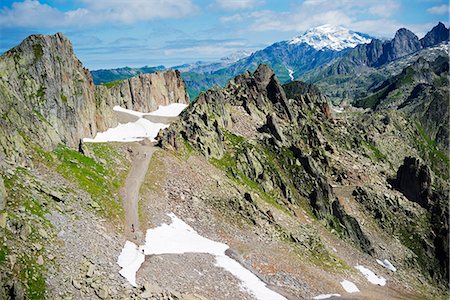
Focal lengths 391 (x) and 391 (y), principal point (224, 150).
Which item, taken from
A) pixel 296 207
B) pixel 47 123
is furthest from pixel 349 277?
pixel 47 123

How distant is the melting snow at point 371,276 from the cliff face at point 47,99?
56172 millimetres

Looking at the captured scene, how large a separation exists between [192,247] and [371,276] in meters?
37.4

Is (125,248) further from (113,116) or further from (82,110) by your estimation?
(113,116)

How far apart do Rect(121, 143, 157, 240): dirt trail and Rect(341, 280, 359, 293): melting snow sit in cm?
3176

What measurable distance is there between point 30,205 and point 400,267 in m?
76.4

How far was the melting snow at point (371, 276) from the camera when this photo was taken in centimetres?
6931

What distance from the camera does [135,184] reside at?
2464 inches

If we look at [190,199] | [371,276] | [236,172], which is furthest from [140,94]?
[371,276]

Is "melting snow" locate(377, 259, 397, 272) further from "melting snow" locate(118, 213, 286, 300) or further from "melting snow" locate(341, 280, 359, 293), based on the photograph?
"melting snow" locate(118, 213, 286, 300)

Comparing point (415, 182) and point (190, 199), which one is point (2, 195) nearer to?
point (190, 199)

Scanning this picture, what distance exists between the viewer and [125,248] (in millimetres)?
44812

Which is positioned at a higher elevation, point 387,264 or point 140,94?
point 140,94

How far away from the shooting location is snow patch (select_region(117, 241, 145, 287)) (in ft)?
127

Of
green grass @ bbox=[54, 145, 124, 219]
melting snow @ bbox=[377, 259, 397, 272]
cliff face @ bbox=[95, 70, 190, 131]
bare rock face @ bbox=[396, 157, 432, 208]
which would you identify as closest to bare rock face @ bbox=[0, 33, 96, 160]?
green grass @ bbox=[54, 145, 124, 219]
